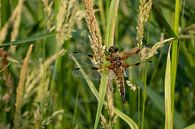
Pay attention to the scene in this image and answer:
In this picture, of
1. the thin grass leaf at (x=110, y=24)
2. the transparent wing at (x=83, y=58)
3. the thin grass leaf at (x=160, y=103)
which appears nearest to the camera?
the thin grass leaf at (x=110, y=24)

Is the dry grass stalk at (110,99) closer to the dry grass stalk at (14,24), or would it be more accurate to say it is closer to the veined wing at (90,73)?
the veined wing at (90,73)

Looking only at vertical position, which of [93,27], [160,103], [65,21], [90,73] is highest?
[65,21]

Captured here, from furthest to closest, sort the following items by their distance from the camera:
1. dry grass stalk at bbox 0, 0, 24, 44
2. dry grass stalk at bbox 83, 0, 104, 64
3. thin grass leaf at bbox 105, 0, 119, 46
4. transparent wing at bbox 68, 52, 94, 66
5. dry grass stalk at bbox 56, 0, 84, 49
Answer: dry grass stalk at bbox 0, 0, 24, 44
dry grass stalk at bbox 56, 0, 84, 49
transparent wing at bbox 68, 52, 94, 66
thin grass leaf at bbox 105, 0, 119, 46
dry grass stalk at bbox 83, 0, 104, 64

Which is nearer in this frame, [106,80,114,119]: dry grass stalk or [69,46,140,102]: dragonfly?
[106,80,114,119]: dry grass stalk

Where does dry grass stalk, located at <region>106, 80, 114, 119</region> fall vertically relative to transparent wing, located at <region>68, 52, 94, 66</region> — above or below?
below

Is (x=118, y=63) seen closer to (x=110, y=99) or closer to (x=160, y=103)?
(x=110, y=99)

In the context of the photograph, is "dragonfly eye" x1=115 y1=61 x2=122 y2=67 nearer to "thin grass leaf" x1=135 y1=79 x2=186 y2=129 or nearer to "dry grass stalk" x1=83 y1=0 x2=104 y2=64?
"dry grass stalk" x1=83 y1=0 x2=104 y2=64

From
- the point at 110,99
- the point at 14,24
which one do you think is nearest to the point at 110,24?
the point at 110,99

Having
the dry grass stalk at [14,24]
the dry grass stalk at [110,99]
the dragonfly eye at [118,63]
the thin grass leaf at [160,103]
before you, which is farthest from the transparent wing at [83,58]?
the dry grass stalk at [14,24]

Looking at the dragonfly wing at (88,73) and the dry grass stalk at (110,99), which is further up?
the dragonfly wing at (88,73)

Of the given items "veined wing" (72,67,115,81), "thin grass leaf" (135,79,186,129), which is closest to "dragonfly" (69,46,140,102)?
"veined wing" (72,67,115,81)

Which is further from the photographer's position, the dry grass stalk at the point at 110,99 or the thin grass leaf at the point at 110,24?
the thin grass leaf at the point at 110,24

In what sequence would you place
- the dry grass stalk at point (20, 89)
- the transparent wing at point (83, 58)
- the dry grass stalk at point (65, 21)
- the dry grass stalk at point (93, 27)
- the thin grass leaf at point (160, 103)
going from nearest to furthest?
the dry grass stalk at point (93, 27) → the transparent wing at point (83, 58) → the dry grass stalk at point (20, 89) → the dry grass stalk at point (65, 21) → the thin grass leaf at point (160, 103)
